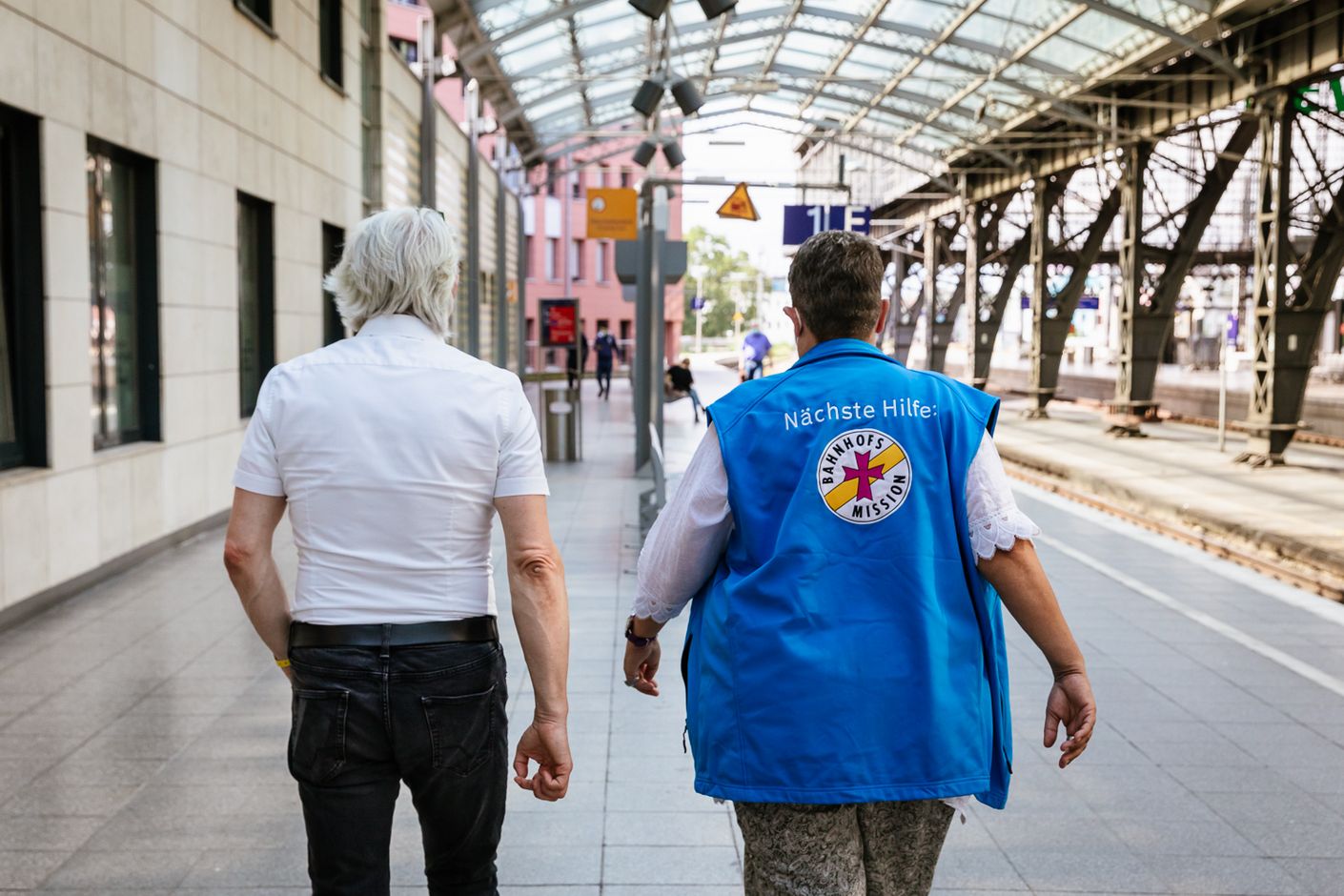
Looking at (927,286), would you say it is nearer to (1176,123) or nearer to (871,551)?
(1176,123)

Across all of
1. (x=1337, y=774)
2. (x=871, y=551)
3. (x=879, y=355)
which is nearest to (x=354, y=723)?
(x=871, y=551)

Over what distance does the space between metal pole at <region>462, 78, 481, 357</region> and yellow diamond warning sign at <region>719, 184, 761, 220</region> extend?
6.65m

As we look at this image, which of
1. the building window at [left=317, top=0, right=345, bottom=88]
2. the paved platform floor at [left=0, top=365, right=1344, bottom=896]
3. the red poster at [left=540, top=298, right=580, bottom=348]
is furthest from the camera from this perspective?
the red poster at [left=540, top=298, right=580, bottom=348]

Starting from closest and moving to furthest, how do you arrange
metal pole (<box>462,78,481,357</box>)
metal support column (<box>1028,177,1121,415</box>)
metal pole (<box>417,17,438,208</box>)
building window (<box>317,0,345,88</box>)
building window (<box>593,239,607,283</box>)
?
building window (<box>317,0,345,88</box>) < metal pole (<box>417,17,438,208</box>) < metal pole (<box>462,78,481,357</box>) < metal support column (<box>1028,177,1121,415</box>) < building window (<box>593,239,607,283</box>)

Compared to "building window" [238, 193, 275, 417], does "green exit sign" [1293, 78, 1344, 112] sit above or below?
above

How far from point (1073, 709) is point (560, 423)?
1637cm

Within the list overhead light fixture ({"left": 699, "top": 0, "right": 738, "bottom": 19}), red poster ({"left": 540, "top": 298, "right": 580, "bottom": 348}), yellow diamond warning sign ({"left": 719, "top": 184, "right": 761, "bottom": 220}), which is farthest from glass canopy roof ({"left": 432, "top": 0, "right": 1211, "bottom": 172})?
overhead light fixture ({"left": 699, "top": 0, "right": 738, "bottom": 19})

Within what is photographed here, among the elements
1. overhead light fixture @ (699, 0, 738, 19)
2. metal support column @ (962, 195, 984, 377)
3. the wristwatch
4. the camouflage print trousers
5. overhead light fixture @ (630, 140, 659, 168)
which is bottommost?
the camouflage print trousers

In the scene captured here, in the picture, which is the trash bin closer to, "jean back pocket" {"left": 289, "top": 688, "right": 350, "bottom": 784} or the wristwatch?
the wristwatch

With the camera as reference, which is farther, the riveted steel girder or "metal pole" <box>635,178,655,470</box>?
the riveted steel girder

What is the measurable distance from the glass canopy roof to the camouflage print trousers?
1706 cm

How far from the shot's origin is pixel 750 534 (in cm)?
258

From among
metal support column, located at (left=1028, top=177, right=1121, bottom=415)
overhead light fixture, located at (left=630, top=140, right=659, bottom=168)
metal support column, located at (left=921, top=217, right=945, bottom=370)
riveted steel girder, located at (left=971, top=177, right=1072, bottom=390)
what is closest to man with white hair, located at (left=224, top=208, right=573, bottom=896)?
overhead light fixture, located at (left=630, top=140, right=659, bottom=168)

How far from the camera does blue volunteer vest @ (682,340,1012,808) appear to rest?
2.52 m
